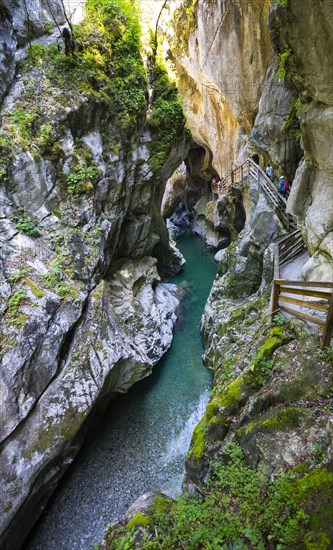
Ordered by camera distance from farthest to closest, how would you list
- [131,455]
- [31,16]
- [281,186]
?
[281,186] → [31,16] → [131,455]

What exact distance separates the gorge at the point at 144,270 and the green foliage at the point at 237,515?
3 cm

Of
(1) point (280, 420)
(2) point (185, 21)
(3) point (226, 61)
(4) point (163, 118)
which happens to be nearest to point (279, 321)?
(1) point (280, 420)

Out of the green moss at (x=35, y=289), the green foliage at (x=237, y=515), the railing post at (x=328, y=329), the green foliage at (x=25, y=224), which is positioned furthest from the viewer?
the green foliage at (x=25, y=224)

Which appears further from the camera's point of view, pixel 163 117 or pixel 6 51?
pixel 163 117

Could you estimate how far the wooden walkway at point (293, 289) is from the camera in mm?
5375

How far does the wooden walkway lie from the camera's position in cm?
538

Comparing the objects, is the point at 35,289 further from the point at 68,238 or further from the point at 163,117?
the point at 163,117

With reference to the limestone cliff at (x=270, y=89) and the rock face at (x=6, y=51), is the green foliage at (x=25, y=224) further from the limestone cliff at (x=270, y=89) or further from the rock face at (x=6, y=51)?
the limestone cliff at (x=270, y=89)

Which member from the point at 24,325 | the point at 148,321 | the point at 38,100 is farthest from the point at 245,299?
the point at 38,100

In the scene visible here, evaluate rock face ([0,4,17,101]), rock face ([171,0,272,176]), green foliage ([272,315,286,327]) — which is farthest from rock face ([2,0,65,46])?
green foliage ([272,315,286,327])

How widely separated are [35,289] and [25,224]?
207 centimetres

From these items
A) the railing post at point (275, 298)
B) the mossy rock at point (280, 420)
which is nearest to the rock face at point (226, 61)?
the railing post at point (275, 298)

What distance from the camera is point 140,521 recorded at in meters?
4.98

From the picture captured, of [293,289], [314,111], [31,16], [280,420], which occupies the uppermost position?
[31,16]
